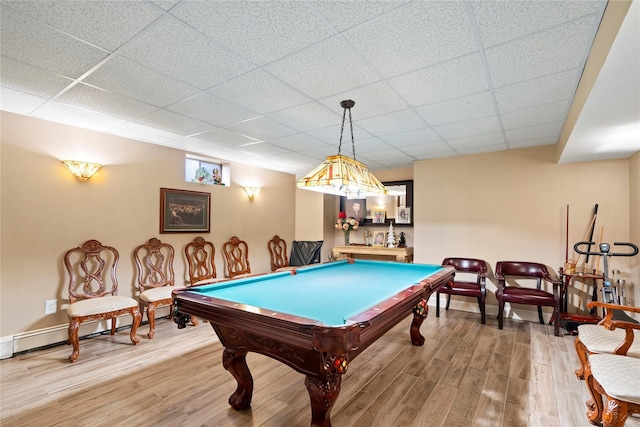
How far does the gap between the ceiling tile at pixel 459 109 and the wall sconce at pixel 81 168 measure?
3.68 m

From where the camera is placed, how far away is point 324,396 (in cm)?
158

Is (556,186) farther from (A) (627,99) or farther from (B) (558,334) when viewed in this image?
(A) (627,99)

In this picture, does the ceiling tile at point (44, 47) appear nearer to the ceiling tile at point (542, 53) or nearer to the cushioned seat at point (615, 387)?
the ceiling tile at point (542, 53)

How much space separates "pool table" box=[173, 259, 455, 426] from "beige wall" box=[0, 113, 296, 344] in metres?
2.17

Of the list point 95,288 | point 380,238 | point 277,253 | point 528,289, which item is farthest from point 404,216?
point 95,288

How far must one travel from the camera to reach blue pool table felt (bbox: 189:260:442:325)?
1780mm

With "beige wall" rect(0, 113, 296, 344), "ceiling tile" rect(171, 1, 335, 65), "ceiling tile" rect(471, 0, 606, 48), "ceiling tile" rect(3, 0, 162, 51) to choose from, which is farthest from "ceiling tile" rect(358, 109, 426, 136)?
"beige wall" rect(0, 113, 296, 344)

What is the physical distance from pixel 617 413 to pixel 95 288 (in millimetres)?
4665

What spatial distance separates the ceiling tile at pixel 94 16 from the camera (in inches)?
59.8

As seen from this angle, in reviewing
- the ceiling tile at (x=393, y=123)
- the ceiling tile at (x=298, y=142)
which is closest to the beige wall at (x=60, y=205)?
the ceiling tile at (x=298, y=142)

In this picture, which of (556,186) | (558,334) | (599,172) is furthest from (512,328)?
(599,172)

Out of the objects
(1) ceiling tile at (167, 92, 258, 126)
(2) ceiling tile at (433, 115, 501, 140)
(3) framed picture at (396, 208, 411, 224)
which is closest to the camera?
(1) ceiling tile at (167, 92, 258, 126)

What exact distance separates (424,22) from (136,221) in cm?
395

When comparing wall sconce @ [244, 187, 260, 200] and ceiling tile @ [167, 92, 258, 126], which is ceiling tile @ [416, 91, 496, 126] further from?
wall sconce @ [244, 187, 260, 200]
